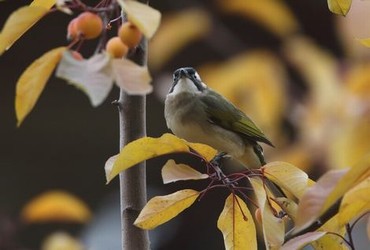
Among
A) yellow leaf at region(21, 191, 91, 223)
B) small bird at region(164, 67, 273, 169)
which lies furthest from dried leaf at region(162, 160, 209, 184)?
yellow leaf at region(21, 191, 91, 223)

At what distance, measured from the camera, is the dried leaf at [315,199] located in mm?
1002

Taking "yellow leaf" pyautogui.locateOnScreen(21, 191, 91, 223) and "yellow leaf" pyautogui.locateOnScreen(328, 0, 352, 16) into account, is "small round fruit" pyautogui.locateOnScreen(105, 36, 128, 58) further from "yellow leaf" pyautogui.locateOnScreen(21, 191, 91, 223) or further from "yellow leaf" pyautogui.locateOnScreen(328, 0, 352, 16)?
"yellow leaf" pyautogui.locateOnScreen(21, 191, 91, 223)

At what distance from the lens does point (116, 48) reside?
1036mm

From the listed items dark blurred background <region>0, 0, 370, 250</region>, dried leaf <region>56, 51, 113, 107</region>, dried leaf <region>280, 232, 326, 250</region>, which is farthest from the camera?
dark blurred background <region>0, 0, 370, 250</region>

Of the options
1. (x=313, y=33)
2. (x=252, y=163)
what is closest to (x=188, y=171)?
(x=252, y=163)

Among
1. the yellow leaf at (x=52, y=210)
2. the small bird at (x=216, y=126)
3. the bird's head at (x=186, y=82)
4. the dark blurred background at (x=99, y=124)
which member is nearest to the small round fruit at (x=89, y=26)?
the small bird at (x=216, y=126)

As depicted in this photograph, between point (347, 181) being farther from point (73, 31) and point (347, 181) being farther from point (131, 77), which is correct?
point (73, 31)

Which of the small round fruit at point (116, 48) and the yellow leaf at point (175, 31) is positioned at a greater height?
the yellow leaf at point (175, 31)

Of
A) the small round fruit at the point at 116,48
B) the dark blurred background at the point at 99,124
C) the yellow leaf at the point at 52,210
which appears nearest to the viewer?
the small round fruit at the point at 116,48

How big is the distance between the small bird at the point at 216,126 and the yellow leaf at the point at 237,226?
28.4 inches

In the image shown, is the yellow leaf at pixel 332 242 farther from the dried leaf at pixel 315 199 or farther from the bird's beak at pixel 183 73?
the bird's beak at pixel 183 73

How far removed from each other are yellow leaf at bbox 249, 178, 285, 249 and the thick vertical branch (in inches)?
6.9

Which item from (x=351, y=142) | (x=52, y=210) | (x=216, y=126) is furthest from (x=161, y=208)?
(x=52, y=210)

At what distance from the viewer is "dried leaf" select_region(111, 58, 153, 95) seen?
0.96m
